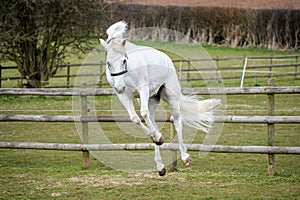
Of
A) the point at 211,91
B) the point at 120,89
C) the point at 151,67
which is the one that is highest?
the point at 151,67

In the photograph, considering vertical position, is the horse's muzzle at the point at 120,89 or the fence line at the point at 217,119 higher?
the horse's muzzle at the point at 120,89

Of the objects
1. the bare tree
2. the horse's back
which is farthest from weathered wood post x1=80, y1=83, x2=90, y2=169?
the bare tree

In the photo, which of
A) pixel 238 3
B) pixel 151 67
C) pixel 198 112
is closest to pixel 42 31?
pixel 238 3

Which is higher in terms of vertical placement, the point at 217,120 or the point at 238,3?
the point at 238,3

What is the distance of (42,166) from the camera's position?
30.9 ft

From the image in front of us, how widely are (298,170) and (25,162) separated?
4812 millimetres

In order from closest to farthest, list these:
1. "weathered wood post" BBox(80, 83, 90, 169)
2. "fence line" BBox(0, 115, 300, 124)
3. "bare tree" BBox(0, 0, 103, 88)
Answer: "fence line" BBox(0, 115, 300, 124), "weathered wood post" BBox(80, 83, 90, 169), "bare tree" BBox(0, 0, 103, 88)

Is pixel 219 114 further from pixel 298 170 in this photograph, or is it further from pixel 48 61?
pixel 48 61

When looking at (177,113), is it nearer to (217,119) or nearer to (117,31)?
(217,119)

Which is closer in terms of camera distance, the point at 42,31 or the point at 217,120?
the point at 217,120

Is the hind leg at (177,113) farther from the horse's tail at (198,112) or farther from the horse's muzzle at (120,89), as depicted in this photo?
the horse's muzzle at (120,89)

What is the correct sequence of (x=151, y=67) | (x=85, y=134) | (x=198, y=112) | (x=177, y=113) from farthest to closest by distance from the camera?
1. (x=85, y=134)
2. (x=198, y=112)
3. (x=177, y=113)
4. (x=151, y=67)

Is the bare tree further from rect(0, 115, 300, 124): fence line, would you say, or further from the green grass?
rect(0, 115, 300, 124): fence line

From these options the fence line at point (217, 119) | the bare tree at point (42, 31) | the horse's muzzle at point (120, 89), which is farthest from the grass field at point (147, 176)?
the bare tree at point (42, 31)
